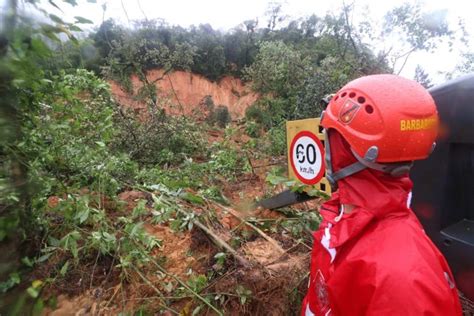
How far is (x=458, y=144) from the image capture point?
1704 millimetres

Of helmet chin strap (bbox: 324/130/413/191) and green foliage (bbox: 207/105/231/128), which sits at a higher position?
helmet chin strap (bbox: 324/130/413/191)

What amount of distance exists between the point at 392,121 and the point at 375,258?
0.44 metres

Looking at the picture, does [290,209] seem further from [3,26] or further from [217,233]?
[3,26]

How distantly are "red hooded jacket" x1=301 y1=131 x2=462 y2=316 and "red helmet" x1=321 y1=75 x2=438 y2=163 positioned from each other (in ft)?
0.26

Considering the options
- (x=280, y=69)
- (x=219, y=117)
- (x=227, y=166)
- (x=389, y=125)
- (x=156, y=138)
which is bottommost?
(x=219, y=117)

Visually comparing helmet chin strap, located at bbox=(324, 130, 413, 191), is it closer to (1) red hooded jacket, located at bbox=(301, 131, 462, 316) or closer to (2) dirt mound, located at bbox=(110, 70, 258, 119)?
(1) red hooded jacket, located at bbox=(301, 131, 462, 316)

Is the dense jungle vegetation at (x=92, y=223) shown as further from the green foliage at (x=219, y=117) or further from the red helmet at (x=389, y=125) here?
the green foliage at (x=219, y=117)

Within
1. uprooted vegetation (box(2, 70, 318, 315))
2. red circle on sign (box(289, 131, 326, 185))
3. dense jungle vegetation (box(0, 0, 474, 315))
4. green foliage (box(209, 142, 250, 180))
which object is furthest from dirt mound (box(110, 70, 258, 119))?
red circle on sign (box(289, 131, 326, 185))

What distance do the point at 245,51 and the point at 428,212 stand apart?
2363 cm

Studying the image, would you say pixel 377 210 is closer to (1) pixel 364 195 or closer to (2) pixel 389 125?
(1) pixel 364 195

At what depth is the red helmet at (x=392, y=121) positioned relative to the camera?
3.79 ft

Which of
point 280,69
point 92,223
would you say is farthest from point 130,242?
point 280,69

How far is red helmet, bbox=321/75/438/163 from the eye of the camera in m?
1.15

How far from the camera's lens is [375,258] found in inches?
41.0
